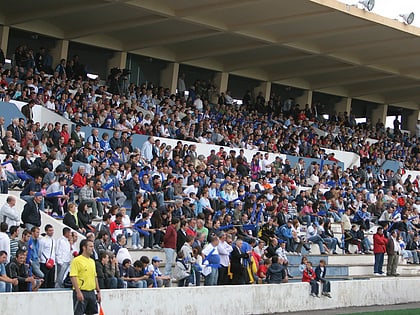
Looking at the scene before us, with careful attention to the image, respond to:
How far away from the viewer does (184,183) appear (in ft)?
72.0

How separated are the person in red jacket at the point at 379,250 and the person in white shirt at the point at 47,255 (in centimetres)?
937

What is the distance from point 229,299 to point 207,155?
33.7ft

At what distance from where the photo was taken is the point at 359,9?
91.0 feet

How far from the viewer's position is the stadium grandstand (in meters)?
16.1

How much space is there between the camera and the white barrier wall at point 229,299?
43.2 feet

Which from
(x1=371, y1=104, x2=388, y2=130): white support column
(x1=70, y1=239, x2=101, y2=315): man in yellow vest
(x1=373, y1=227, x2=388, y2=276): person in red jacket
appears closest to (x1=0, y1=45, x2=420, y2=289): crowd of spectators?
(x1=373, y1=227, x2=388, y2=276): person in red jacket

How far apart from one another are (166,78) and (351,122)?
355 inches

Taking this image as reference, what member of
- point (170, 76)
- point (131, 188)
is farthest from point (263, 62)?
point (131, 188)

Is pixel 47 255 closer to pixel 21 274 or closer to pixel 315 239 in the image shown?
pixel 21 274

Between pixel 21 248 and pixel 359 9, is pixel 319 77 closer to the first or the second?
pixel 359 9

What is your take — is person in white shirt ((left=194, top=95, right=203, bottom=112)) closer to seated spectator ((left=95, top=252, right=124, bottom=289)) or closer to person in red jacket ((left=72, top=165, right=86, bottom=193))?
person in red jacket ((left=72, top=165, right=86, bottom=193))

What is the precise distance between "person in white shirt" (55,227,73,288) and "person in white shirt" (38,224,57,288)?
0.09 meters

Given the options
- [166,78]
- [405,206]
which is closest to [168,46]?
[166,78]

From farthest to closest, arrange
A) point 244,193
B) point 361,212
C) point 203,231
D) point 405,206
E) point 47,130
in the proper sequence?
point 405,206 < point 361,212 < point 244,193 < point 47,130 < point 203,231
